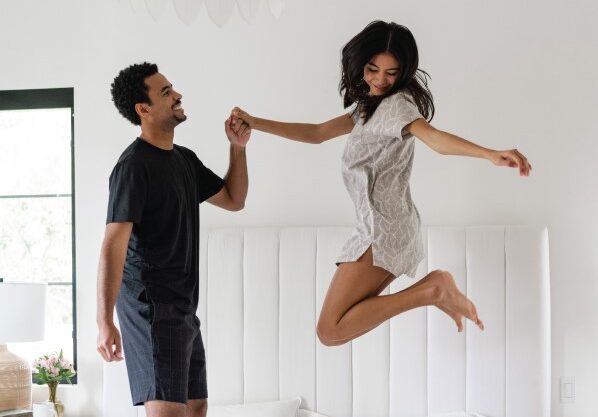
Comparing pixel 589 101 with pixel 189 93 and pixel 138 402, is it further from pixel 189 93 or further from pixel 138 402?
pixel 138 402

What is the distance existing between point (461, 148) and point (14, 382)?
2.32 m

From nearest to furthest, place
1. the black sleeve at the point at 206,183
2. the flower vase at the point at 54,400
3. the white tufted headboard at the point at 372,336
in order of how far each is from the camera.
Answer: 1. the black sleeve at the point at 206,183
2. the white tufted headboard at the point at 372,336
3. the flower vase at the point at 54,400

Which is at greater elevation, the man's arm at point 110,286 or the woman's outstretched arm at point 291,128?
the woman's outstretched arm at point 291,128

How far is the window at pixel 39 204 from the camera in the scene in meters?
3.97

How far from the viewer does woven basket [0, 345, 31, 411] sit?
11.7ft

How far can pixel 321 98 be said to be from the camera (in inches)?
145

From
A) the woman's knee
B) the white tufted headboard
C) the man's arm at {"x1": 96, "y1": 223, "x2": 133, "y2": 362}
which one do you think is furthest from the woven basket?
the woman's knee

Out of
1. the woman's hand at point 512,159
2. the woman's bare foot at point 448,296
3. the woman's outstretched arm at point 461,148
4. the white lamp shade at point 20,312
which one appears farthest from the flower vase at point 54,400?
the woman's hand at point 512,159

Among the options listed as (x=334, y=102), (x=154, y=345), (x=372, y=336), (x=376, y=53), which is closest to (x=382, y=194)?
(x=376, y=53)

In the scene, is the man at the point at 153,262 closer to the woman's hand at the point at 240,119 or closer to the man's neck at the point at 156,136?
the man's neck at the point at 156,136

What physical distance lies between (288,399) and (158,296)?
1.16m

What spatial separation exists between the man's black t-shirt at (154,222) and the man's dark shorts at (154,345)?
0.03m

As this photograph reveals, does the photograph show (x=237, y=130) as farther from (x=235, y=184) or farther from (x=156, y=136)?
(x=156, y=136)

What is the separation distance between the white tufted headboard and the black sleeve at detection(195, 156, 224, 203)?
0.65 m
